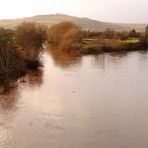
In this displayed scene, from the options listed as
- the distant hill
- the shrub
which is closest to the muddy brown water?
the shrub

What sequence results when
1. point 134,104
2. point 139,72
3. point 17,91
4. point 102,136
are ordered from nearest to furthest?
point 102,136 → point 134,104 → point 17,91 → point 139,72

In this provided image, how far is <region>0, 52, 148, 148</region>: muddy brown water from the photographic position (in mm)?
10039

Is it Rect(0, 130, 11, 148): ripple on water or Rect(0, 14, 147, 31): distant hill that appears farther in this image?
Rect(0, 14, 147, 31): distant hill

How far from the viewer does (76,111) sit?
12.6m

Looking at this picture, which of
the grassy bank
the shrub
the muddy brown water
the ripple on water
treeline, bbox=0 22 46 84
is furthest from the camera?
the grassy bank

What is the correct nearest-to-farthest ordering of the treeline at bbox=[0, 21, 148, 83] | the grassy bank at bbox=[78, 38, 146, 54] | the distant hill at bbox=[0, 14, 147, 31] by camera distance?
the treeline at bbox=[0, 21, 148, 83] < the grassy bank at bbox=[78, 38, 146, 54] < the distant hill at bbox=[0, 14, 147, 31]

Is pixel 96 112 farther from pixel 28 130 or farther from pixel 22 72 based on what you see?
pixel 22 72

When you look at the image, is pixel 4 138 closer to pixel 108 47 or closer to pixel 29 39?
pixel 29 39

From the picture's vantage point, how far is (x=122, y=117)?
11.9 metres

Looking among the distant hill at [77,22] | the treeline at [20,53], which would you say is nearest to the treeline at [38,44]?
the treeline at [20,53]

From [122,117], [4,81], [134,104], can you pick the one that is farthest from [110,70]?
[122,117]

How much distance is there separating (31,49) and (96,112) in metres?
11.4

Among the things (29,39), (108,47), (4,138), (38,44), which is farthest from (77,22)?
(4,138)

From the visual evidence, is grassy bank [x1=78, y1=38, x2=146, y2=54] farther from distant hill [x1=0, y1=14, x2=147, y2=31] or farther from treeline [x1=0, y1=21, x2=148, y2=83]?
distant hill [x1=0, y1=14, x2=147, y2=31]
